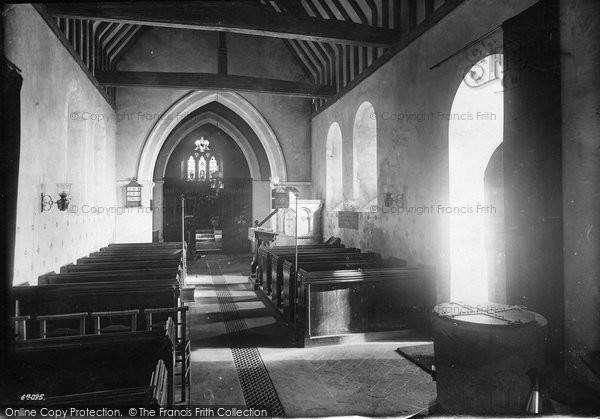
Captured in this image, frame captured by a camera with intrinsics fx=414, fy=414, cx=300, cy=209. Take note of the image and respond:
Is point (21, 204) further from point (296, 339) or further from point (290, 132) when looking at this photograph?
point (290, 132)

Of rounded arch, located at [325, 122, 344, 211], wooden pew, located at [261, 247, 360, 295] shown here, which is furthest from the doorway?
wooden pew, located at [261, 247, 360, 295]

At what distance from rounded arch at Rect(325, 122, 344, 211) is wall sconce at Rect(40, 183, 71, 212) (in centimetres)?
579

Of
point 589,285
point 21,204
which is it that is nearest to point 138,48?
point 21,204

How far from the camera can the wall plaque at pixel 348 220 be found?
8.22m

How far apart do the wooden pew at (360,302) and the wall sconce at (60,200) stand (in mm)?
3184

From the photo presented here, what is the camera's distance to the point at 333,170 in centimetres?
1001

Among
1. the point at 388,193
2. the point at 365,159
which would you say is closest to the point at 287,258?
the point at 388,193

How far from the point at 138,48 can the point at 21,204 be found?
698cm

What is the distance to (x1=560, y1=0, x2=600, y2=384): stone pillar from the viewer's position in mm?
3342

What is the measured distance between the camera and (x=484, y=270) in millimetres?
5344

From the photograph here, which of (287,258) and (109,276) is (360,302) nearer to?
(287,258)

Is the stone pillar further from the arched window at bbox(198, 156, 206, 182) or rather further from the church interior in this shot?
the arched window at bbox(198, 156, 206, 182)

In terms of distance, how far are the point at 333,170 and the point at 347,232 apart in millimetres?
1942

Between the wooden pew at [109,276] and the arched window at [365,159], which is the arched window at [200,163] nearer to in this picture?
the arched window at [365,159]
